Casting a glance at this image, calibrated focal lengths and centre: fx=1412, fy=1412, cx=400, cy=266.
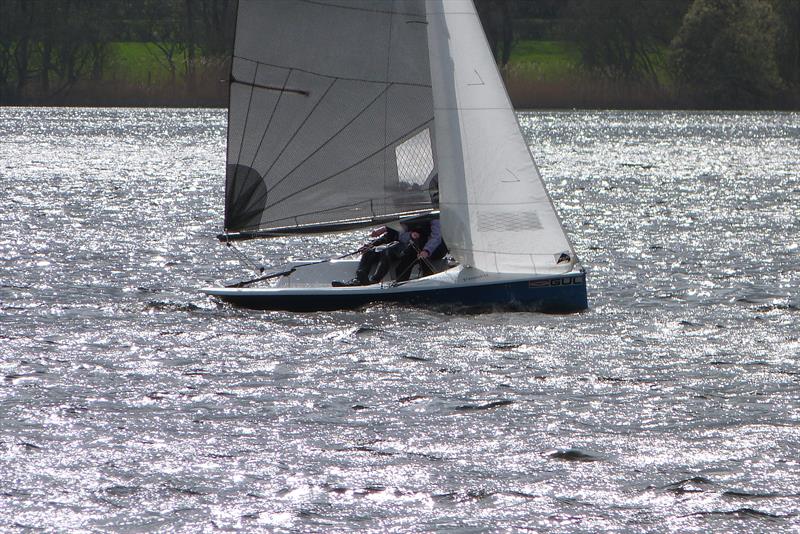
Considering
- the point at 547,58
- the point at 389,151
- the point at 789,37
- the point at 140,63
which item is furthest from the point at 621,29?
the point at 389,151

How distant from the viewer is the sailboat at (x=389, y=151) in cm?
1878

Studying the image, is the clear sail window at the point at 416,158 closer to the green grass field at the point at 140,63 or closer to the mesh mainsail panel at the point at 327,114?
the mesh mainsail panel at the point at 327,114

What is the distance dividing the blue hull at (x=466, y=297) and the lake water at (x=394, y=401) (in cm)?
24

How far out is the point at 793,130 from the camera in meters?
79.7

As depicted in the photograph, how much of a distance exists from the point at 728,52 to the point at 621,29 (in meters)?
11.5

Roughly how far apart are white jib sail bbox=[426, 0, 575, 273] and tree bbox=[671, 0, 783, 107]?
247 feet

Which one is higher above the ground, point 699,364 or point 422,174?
point 422,174

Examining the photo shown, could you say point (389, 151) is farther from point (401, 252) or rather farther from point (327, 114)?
point (401, 252)

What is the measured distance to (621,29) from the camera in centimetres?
10069

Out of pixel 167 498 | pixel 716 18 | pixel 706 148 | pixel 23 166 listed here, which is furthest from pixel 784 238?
pixel 716 18

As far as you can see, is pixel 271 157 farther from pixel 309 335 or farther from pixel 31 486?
pixel 31 486

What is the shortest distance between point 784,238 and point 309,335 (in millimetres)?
15617

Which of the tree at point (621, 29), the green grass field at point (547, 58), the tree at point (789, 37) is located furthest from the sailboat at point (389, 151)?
the tree at point (621, 29)

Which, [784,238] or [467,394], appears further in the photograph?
[784,238]
